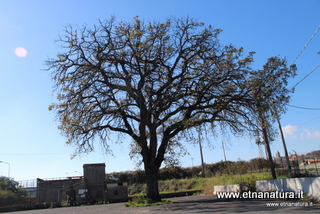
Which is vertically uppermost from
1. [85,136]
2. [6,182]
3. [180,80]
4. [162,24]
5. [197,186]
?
[162,24]

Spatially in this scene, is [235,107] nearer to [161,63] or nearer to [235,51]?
[235,51]

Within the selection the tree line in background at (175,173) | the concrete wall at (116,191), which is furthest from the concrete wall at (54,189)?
the tree line in background at (175,173)

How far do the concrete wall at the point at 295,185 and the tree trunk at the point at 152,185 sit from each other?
8240 mm

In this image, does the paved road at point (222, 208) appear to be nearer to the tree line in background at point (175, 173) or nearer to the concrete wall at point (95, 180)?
the concrete wall at point (95, 180)

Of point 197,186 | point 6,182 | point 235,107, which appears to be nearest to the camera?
point 235,107

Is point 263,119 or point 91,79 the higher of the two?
point 91,79

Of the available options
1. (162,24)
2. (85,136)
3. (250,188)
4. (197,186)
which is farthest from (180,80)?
(197,186)

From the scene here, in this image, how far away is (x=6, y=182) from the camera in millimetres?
35719

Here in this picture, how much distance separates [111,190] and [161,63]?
1875 centimetres

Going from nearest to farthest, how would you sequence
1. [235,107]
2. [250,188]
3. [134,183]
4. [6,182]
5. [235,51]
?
[235,51] < [235,107] < [250,188] < [6,182] < [134,183]

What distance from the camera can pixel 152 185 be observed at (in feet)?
68.3

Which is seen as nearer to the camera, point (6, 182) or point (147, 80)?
point (147, 80)

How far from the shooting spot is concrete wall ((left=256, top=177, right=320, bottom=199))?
15.6 m

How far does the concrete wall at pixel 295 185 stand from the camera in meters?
15.6
